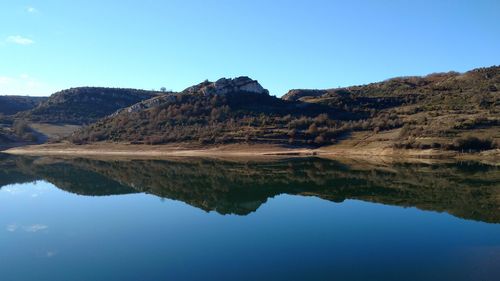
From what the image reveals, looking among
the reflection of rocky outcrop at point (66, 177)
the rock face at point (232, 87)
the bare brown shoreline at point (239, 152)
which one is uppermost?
the rock face at point (232, 87)

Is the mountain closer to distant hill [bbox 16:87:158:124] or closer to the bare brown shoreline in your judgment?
the bare brown shoreline

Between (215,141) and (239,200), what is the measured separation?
182 feet

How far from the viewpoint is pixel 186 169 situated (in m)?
67.9

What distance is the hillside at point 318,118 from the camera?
79.6 m

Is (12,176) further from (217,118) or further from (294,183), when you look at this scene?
(217,118)

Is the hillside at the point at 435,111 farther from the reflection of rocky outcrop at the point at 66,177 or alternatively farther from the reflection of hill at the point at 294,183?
the reflection of rocky outcrop at the point at 66,177

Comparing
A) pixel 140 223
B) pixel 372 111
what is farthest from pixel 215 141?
pixel 140 223

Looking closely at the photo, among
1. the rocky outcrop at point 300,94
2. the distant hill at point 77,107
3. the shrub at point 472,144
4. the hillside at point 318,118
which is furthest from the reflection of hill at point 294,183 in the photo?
the rocky outcrop at point 300,94

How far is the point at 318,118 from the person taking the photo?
343 feet

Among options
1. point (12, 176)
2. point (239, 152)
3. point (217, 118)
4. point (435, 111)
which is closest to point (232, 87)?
point (217, 118)

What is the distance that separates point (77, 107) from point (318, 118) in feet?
361

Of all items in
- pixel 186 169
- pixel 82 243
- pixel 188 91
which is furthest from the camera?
pixel 188 91

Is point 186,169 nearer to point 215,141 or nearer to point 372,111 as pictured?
point 215,141

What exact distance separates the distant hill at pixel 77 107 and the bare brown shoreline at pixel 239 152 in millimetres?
48785
